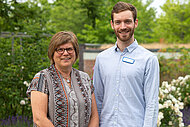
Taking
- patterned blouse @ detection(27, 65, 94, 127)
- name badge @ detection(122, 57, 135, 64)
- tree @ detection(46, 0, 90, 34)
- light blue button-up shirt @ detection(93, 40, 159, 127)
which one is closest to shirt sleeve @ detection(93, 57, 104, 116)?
light blue button-up shirt @ detection(93, 40, 159, 127)

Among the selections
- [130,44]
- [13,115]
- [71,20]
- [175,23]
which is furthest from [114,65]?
[71,20]

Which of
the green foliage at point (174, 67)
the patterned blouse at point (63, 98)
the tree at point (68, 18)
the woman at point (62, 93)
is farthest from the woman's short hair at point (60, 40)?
the tree at point (68, 18)

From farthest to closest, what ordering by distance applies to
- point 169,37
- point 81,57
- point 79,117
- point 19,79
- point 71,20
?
point 71,20 → point 169,37 → point 81,57 → point 19,79 → point 79,117

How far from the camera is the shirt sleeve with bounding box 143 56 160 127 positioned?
226 cm

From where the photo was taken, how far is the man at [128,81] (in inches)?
89.9

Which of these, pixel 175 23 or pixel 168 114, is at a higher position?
pixel 175 23

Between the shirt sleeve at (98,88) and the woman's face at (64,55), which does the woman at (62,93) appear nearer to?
the woman's face at (64,55)

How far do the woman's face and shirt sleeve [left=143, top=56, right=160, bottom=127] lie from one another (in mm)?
754

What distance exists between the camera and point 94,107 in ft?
8.11

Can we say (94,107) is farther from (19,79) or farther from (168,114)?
(19,79)

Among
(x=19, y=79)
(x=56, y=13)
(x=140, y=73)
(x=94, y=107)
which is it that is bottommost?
(x=19, y=79)

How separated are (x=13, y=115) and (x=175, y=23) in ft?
→ 62.2

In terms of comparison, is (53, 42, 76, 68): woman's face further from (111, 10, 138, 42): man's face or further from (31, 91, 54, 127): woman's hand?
(111, 10, 138, 42): man's face

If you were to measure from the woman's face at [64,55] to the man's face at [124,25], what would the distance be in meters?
0.50
